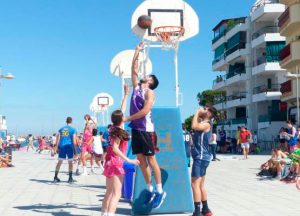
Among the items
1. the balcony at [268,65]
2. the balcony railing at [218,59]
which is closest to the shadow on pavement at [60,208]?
the balcony at [268,65]

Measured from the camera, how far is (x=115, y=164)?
7.58m

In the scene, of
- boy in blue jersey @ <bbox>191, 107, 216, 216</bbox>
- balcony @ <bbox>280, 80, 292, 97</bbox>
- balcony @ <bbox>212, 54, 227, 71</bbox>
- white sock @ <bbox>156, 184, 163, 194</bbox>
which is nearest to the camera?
white sock @ <bbox>156, 184, 163, 194</bbox>

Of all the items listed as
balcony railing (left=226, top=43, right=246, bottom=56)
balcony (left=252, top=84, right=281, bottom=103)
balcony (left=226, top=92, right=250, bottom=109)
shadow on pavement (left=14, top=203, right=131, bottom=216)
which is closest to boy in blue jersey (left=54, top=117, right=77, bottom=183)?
shadow on pavement (left=14, top=203, right=131, bottom=216)

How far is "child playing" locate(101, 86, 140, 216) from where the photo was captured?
741cm

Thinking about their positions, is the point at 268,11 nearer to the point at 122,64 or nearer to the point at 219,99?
the point at 219,99

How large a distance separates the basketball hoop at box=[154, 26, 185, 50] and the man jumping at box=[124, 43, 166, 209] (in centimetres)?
504

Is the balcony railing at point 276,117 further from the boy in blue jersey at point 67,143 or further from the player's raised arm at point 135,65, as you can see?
the player's raised arm at point 135,65

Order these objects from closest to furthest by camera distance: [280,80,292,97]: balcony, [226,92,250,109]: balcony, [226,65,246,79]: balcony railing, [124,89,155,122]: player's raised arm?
1. [124,89,155,122]: player's raised arm
2. [280,80,292,97]: balcony
3. [226,92,250,109]: balcony
4. [226,65,246,79]: balcony railing

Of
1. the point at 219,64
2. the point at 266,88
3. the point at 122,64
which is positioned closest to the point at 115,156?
the point at 122,64

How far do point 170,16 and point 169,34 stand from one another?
64 centimetres

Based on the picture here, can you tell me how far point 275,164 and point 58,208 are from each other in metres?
7.71

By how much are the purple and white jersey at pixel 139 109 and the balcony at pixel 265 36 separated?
131ft

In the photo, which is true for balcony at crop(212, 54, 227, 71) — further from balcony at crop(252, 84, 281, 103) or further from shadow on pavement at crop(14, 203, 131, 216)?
shadow on pavement at crop(14, 203, 131, 216)

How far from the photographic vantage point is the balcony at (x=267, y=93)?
4759 centimetres
